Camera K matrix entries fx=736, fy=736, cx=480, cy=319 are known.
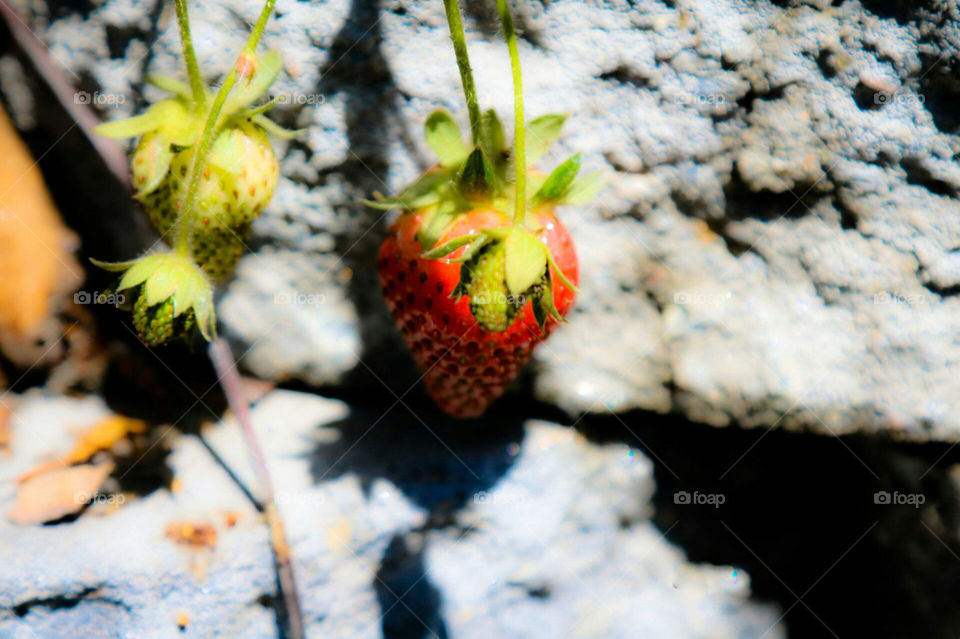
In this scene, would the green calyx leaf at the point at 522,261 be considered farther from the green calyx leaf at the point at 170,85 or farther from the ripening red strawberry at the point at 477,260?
the green calyx leaf at the point at 170,85

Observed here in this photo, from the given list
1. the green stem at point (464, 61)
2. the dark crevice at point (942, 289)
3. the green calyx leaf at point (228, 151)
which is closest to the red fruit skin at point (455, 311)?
the green stem at point (464, 61)

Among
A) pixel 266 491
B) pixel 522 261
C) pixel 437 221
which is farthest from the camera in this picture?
pixel 266 491

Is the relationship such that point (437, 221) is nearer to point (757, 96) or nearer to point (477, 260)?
point (477, 260)

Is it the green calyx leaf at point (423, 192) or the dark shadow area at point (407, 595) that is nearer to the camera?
the green calyx leaf at point (423, 192)

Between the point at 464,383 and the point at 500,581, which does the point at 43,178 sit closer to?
the point at 464,383

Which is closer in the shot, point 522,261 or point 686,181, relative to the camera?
point 522,261

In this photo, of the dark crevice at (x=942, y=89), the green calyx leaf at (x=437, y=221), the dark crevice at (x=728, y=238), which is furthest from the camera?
the dark crevice at (x=728, y=238)

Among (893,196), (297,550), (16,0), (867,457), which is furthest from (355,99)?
(867,457)

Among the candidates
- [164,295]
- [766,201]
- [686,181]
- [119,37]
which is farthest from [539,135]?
[119,37]
